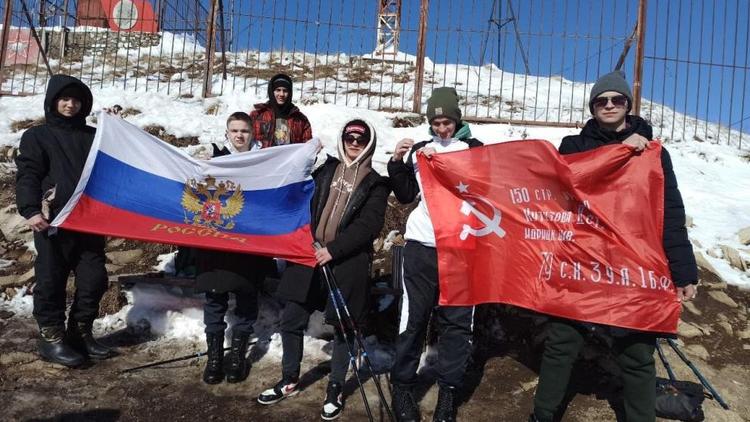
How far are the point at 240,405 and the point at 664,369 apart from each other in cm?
339

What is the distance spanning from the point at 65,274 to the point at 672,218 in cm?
445

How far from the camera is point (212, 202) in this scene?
4.11m

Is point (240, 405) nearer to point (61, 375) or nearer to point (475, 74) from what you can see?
point (61, 375)

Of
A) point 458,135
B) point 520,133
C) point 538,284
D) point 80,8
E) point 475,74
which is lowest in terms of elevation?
point 538,284

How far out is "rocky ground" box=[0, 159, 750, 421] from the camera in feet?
11.3

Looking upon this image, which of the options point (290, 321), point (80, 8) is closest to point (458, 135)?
point (290, 321)

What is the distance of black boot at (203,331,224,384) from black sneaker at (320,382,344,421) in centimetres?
97

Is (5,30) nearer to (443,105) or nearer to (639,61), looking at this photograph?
(443,105)

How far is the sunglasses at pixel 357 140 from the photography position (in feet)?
11.8

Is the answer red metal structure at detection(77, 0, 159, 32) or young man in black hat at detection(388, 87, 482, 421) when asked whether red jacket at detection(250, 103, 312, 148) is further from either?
red metal structure at detection(77, 0, 159, 32)

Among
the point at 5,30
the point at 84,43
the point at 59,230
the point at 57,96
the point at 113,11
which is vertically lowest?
the point at 59,230

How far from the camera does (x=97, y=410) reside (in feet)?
11.0

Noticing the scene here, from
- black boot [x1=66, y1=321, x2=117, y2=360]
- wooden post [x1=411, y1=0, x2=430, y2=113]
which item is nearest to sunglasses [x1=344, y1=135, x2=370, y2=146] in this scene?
black boot [x1=66, y1=321, x2=117, y2=360]

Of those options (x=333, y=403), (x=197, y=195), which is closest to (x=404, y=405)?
(x=333, y=403)
